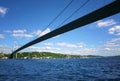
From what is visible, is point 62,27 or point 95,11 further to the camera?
point 62,27

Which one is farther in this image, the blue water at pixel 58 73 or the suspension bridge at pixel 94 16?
the blue water at pixel 58 73

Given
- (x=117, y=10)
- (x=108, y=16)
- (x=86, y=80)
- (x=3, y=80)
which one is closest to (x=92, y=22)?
(x=108, y=16)

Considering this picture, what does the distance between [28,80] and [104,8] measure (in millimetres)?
9167

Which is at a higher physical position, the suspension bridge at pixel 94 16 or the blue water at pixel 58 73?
the suspension bridge at pixel 94 16

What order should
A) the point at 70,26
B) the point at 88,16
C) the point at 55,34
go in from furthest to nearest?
the point at 55,34
the point at 70,26
the point at 88,16

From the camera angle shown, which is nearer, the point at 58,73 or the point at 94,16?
the point at 94,16

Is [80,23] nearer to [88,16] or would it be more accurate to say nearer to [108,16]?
[88,16]

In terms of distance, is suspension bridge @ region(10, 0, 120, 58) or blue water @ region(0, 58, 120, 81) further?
blue water @ region(0, 58, 120, 81)

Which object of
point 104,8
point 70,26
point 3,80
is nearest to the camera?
point 3,80

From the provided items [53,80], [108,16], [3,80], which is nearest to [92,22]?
[108,16]

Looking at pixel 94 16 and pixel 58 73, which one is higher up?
pixel 94 16

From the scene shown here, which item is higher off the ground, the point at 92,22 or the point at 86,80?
the point at 92,22

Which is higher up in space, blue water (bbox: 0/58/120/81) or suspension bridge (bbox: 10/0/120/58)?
suspension bridge (bbox: 10/0/120/58)

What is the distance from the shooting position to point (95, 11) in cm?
1842
